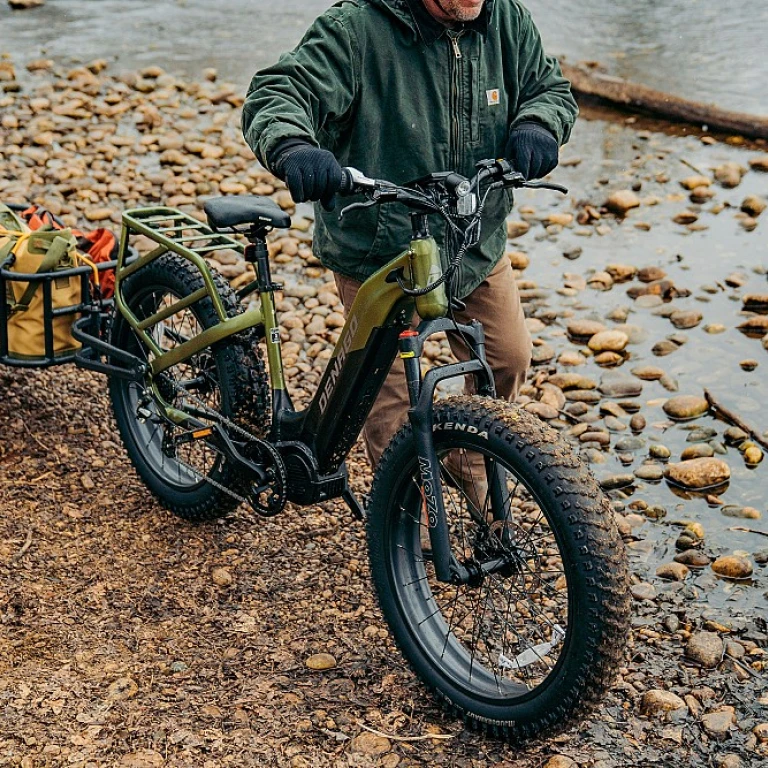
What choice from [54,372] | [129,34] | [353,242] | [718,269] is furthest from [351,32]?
[129,34]

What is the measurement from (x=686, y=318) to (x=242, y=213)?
10.4 feet

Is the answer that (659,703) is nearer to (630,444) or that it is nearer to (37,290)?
(630,444)

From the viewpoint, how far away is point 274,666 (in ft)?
12.4

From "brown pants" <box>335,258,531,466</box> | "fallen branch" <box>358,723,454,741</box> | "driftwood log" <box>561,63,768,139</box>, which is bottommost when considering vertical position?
"driftwood log" <box>561,63,768,139</box>

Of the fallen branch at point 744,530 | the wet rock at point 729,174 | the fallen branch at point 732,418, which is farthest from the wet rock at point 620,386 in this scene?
the wet rock at point 729,174

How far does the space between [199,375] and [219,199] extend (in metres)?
0.78

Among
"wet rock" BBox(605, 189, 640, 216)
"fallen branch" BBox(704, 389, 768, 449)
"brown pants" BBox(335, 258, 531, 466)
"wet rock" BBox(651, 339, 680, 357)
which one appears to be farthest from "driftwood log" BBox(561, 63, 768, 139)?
"brown pants" BBox(335, 258, 531, 466)

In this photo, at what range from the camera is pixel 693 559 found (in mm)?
4363

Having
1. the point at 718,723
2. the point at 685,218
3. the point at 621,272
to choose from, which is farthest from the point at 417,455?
the point at 685,218

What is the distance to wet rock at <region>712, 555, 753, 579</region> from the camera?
14.0 feet

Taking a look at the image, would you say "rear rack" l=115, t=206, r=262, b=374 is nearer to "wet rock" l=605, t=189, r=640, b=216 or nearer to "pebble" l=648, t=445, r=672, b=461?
"pebble" l=648, t=445, r=672, b=461

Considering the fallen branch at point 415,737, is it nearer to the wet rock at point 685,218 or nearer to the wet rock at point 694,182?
the wet rock at point 685,218

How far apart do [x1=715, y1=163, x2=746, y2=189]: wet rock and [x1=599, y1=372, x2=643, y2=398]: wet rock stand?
300 centimetres

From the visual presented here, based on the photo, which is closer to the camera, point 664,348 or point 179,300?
point 179,300
